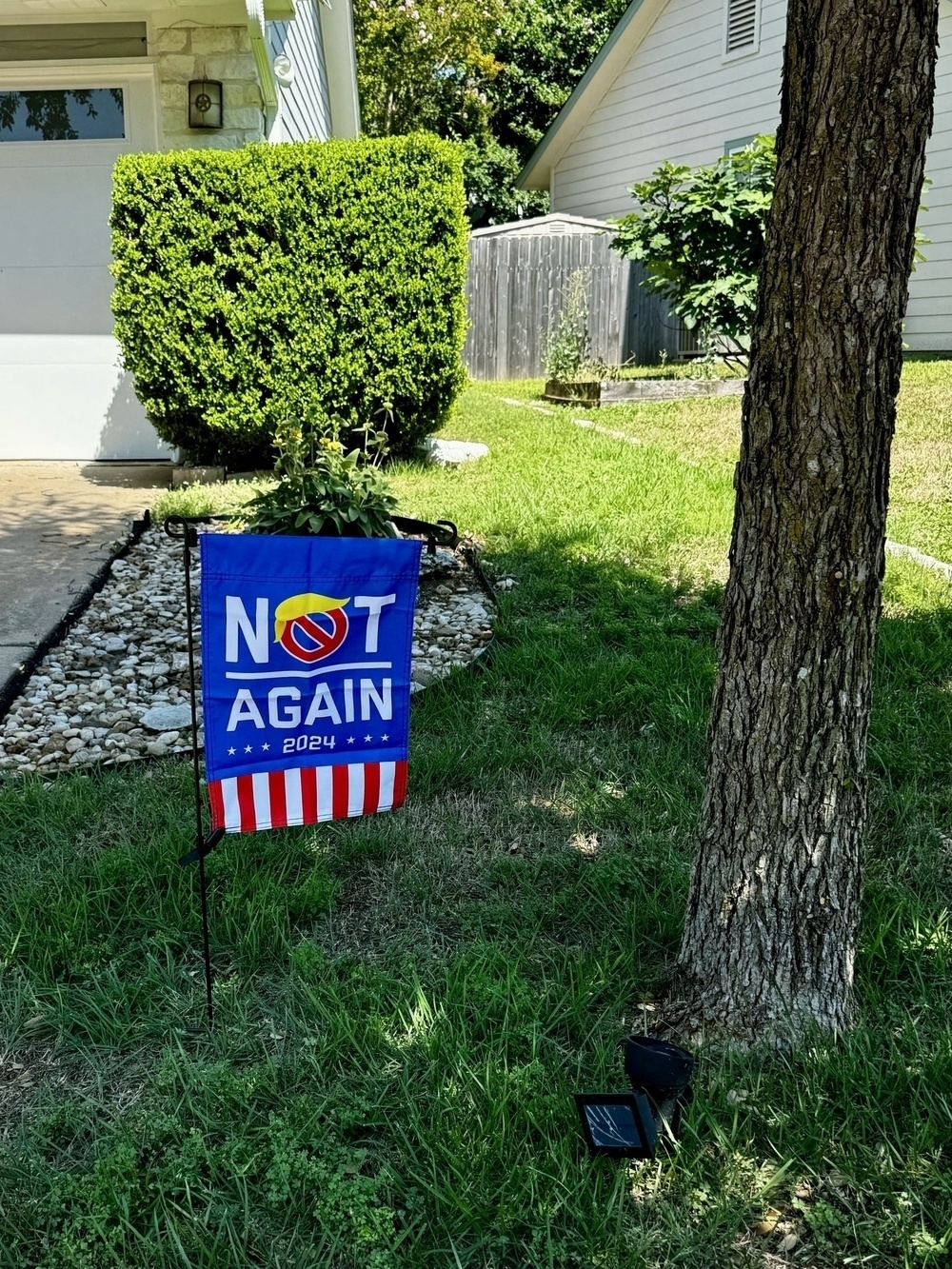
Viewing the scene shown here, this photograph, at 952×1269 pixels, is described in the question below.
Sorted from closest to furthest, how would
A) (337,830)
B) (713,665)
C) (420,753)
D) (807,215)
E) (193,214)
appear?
(807,215), (337,830), (420,753), (713,665), (193,214)

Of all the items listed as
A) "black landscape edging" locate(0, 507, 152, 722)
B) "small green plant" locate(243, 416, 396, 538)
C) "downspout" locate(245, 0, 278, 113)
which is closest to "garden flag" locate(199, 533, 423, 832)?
"black landscape edging" locate(0, 507, 152, 722)

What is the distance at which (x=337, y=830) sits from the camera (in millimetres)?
3004

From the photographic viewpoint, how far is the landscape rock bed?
3615 mm

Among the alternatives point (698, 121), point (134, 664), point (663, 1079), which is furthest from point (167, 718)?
point (698, 121)

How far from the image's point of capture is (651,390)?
10617 millimetres

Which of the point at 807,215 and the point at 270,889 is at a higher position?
the point at 807,215

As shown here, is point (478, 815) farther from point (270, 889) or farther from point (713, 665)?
point (713, 665)

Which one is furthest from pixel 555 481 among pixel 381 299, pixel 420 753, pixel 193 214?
pixel 420 753

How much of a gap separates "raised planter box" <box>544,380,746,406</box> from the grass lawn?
7.06 metres

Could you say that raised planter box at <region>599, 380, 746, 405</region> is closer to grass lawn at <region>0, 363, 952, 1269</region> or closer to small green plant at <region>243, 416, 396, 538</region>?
small green plant at <region>243, 416, 396, 538</region>

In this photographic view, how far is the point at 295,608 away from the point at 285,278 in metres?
5.24

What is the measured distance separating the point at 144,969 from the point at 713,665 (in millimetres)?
2320

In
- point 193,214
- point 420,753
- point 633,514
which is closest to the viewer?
point 420,753

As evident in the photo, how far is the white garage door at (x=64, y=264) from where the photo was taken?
302 inches
